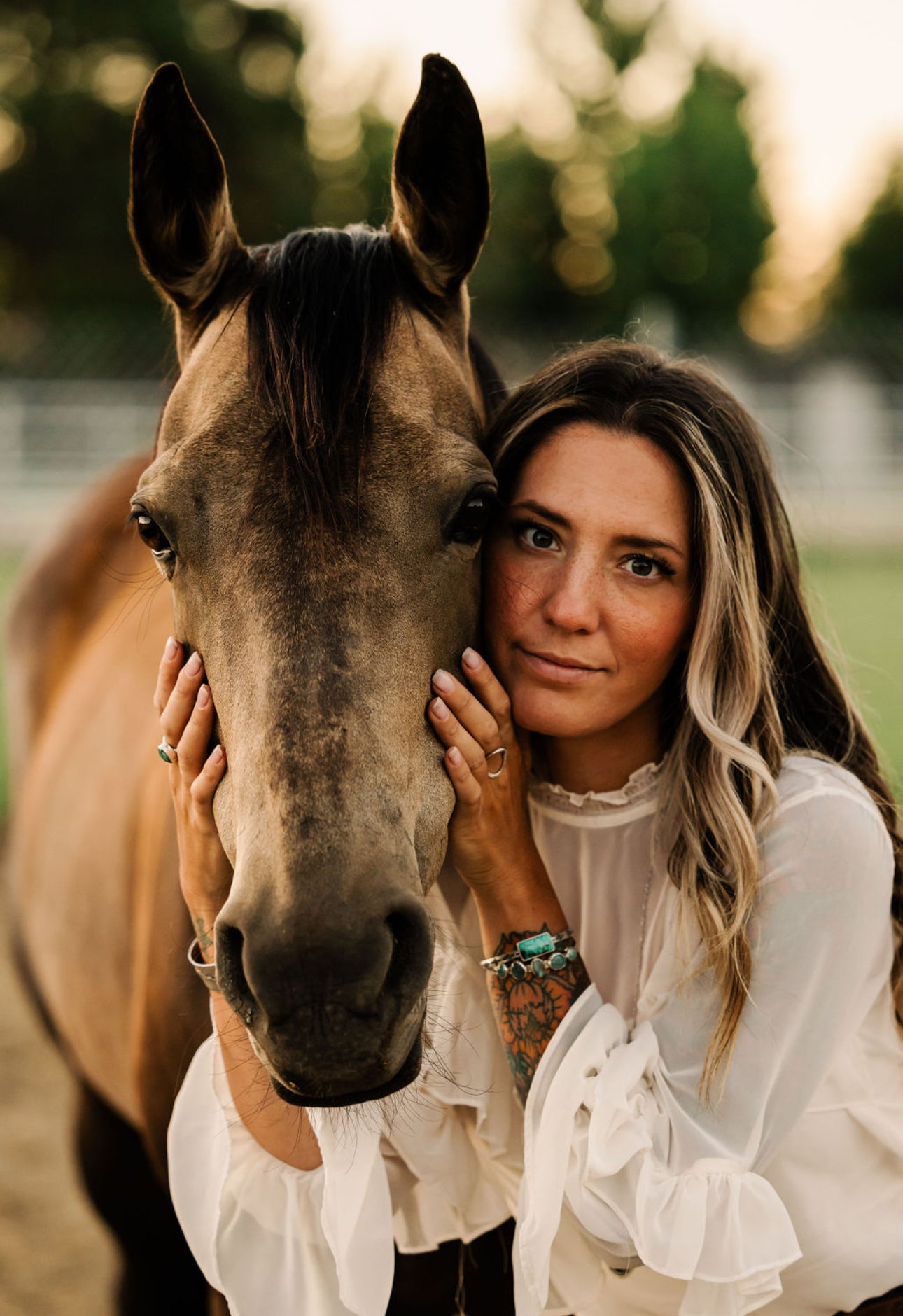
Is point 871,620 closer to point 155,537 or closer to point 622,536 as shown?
point 622,536

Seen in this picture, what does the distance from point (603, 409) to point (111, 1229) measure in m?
2.94

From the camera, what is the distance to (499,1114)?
2.16 metres

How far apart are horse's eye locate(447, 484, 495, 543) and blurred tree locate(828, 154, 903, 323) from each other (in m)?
47.1

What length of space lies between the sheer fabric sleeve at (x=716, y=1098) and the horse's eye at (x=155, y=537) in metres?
1.05

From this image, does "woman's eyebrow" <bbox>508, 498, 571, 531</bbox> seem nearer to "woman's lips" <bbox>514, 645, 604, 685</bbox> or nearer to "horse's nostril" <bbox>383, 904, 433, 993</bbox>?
"woman's lips" <bbox>514, 645, 604, 685</bbox>

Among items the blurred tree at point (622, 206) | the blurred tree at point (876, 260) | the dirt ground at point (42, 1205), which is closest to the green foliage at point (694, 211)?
the blurred tree at point (622, 206)

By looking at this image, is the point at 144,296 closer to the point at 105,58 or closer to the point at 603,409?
the point at 105,58

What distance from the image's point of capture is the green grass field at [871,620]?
740 centimetres

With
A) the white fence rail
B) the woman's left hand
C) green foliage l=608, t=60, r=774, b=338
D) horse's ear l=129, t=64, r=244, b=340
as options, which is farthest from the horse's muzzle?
green foliage l=608, t=60, r=774, b=338

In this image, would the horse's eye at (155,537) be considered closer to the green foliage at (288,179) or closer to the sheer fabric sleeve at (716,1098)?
the sheer fabric sleeve at (716,1098)

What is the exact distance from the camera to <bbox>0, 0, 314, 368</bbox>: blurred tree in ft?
101

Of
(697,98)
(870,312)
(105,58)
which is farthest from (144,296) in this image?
(870,312)

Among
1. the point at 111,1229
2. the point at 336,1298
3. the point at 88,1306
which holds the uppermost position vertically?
the point at 336,1298

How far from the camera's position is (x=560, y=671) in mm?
1976
